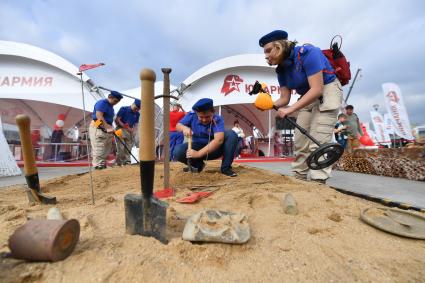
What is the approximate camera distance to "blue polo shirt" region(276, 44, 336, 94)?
2189 millimetres

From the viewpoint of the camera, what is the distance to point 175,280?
0.74 meters

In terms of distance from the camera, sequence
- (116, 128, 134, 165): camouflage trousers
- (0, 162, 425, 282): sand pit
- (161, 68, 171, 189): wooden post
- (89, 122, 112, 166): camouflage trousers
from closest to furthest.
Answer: (0, 162, 425, 282): sand pit
(161, 68, 171, 189): wooden post
(89, 122, 112, 166): camouflage trousers
(116, 128, 134, 165): camouflage trousers

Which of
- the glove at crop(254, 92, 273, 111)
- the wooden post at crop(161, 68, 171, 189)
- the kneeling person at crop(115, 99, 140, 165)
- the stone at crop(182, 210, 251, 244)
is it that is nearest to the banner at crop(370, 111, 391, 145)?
the kneeling person at crop(115, 99, 140, 165)

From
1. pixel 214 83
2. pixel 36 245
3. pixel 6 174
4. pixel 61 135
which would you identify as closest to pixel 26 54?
pixel 61 135

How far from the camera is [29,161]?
155 centimetres

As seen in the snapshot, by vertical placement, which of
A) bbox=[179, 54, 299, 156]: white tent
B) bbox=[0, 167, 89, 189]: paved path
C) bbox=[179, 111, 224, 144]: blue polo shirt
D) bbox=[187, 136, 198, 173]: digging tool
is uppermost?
bbox=[179, 54, 299, 156]: white tent

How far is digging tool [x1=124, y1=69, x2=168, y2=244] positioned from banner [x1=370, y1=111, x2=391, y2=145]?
17.7 metres

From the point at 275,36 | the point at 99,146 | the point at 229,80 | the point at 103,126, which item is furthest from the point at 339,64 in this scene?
the point at 229,80

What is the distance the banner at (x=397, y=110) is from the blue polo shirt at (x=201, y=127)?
9374 millimetres

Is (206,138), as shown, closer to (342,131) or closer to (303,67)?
(303,67)

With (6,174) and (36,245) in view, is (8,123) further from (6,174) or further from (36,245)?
(36,245)

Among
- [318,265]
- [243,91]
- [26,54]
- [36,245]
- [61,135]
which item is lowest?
[318,265]

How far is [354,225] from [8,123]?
48.2ft

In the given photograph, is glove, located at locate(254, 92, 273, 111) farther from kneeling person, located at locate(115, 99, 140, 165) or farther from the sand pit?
kneeling person, located at locate(115, 99, 140, 165)
